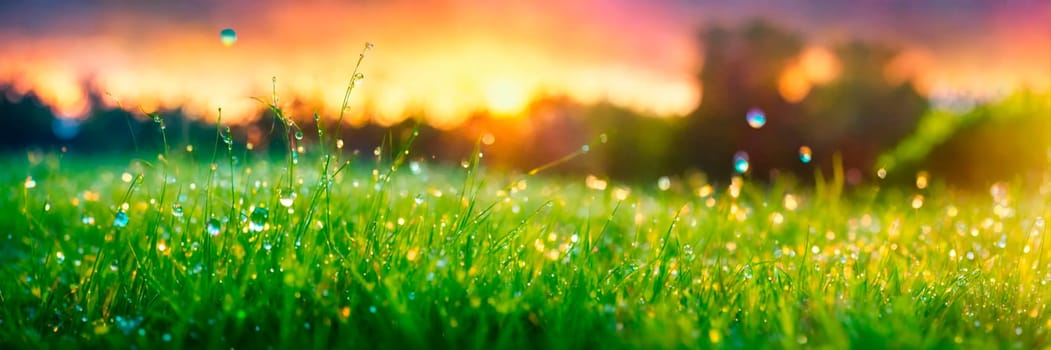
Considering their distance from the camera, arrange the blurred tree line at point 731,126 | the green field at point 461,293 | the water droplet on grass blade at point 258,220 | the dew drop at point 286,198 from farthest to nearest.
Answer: the blurred tree line at point 731,126 → the dew drop at point 286,198 → the water droplet on grass blade at point 258,220 → the green field at point 461,293

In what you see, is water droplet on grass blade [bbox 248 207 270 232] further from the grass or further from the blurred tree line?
the blurred tree line

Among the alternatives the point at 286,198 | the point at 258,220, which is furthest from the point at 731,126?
the point at 258,220

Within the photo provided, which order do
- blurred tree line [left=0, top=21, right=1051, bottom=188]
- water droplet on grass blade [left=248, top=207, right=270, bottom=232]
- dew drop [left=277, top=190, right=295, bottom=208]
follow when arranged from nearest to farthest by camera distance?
water droplet on grass blade [left=248, top=207, right=270, bottom=232] < dew drop [left=277, top=190, right=295, bottom=208] < blurred tree line [left=0, top=21, right=1051, bottom=188]

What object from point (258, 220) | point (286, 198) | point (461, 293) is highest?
point (286, 198)

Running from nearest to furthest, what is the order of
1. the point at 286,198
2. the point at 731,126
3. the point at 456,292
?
the point at 456,292 < the point at 286,198 < the point at 731,126

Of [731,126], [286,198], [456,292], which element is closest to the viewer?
[456,292]

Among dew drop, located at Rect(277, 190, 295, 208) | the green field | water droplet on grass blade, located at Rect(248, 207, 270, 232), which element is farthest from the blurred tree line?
water droplet on grass blade, located at Rect(248, 207, 270, 232)

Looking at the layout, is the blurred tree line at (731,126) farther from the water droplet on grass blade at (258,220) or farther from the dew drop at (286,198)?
the water droplet on grass blade at (258,220)

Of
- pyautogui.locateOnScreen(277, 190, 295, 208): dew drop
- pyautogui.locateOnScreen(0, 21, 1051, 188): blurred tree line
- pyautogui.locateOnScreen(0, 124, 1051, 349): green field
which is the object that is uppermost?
pyautogui.locateOnScreen(0, 21, 1051, 188): blurred tree line

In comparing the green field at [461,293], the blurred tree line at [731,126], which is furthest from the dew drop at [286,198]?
the blurred tree line at [731,126]

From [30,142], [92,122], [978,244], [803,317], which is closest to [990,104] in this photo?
[978,244]

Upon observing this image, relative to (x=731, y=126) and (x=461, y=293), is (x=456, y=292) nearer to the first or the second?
(x=461, y=293)

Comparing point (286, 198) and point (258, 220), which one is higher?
point (286, 198)
